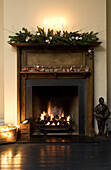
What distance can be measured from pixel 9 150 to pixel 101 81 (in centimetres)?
215

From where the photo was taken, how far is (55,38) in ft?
12.6

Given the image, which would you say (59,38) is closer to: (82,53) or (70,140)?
(82,53)

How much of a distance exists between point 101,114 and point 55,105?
3.29 ft

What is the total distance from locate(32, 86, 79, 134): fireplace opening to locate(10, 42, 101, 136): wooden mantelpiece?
0.86 feet

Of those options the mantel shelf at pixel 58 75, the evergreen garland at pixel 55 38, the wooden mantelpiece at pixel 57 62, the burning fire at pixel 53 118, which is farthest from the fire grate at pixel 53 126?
the evergreen garland at pixel 55 38

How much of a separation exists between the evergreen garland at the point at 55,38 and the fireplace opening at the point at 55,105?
0.97m

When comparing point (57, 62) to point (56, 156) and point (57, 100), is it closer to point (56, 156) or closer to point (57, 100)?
point (57, 100)

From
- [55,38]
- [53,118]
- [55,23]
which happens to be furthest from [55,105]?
[55,23]

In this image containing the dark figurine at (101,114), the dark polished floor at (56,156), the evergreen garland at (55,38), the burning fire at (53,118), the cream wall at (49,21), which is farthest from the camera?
the burning fire at (53,118)

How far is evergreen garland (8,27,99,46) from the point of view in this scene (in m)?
3.82

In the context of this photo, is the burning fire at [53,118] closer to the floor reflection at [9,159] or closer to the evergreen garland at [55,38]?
the floor reflection at [9,159]

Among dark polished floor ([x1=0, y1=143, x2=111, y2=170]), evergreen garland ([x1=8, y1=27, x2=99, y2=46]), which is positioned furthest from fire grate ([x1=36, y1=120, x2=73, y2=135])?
evergreen garland ([x1=8, y1=27, x2=99, y2=46])

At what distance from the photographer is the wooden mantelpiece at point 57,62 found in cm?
404

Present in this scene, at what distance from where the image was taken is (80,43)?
3822mm
